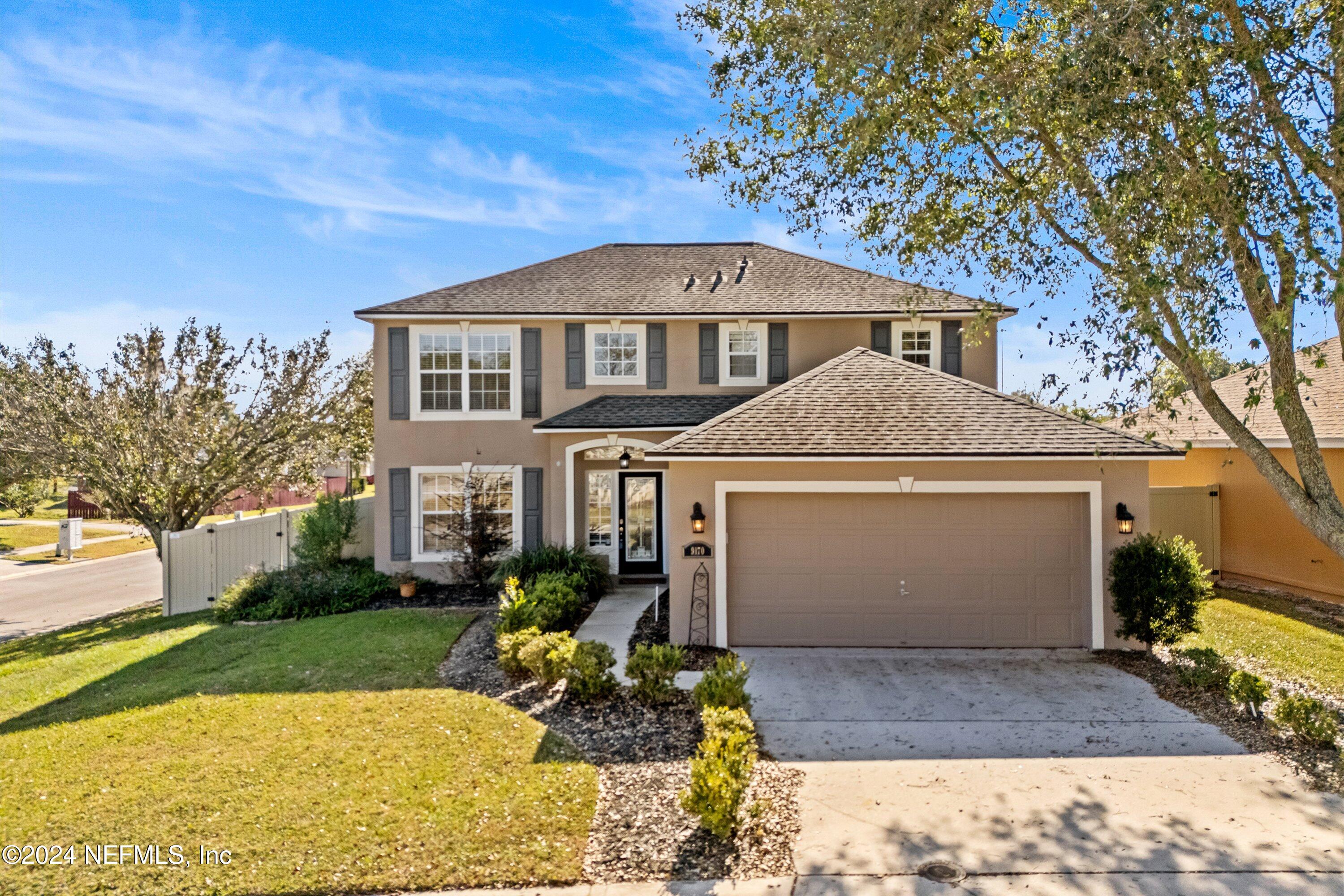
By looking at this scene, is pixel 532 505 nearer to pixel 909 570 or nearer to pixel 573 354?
pixel 573 354

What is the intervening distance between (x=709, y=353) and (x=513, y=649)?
7997 millimetres

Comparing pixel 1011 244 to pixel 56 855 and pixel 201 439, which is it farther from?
pixel 201 439

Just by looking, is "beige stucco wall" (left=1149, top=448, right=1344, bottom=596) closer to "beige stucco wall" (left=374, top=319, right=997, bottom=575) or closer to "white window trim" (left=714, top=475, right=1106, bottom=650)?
"white window trim" (left=714, top=475, right=1106, bottom=650)

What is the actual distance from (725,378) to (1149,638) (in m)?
8.35

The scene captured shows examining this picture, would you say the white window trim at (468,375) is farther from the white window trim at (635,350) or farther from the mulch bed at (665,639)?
the mulch bed at (665,639)

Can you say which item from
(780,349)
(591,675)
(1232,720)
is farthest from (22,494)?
(1232,720)

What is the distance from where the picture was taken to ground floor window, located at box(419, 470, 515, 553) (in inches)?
551

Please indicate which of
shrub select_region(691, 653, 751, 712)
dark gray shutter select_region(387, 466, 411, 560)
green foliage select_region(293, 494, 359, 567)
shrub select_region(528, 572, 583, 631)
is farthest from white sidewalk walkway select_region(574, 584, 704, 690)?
green foliage select_region(293, 494, 359, 567)

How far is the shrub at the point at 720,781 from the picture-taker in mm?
4816

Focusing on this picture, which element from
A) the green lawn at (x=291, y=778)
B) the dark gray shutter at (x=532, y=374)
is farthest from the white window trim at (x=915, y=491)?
the dark gray shutter at (x=532, y=374)

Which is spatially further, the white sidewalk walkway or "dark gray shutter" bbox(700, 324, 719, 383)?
"dark gray shutter" bbox(700, 324, 719, 383)

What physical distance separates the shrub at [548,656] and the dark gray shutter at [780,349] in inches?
316

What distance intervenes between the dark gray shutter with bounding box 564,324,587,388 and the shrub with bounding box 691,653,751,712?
8.62m

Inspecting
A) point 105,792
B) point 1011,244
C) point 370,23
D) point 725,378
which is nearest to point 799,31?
point 1011,244
